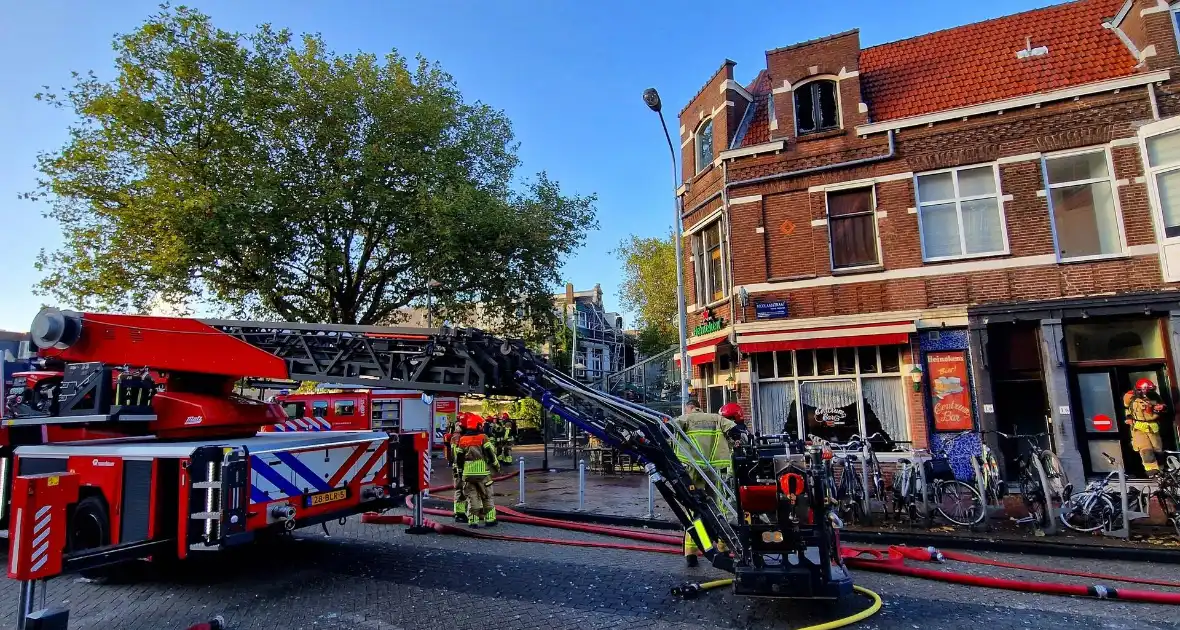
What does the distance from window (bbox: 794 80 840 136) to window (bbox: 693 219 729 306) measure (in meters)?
2.78

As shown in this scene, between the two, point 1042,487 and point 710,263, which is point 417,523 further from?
point 710,263

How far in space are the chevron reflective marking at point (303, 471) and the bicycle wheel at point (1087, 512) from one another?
9116 millimetres

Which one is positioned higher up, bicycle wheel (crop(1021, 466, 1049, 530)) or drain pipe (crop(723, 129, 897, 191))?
drain pipe (crop(723, 129, 897, 191))

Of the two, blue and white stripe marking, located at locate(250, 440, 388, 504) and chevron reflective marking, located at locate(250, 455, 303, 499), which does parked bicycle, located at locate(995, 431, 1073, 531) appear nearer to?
blue and white stripe marking, located at locate(250, 440, 388, 504)

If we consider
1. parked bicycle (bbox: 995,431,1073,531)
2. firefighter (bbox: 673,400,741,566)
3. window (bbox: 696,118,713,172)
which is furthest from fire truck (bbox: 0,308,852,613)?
window (bbox: 696,118,713,172)

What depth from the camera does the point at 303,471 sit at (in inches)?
255

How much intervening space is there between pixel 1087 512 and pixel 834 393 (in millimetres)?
5168

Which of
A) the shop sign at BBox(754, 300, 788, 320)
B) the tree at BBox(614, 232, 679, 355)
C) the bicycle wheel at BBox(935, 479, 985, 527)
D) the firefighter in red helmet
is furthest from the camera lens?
the tree at BBox(614, 232, 679, 355)

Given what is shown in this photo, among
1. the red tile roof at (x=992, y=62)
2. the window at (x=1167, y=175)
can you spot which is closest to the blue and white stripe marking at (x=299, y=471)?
the red tile roof at (x=992, y=62)

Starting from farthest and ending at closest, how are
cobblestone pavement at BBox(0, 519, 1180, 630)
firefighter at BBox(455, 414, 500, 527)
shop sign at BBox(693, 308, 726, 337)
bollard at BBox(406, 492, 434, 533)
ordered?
1. shop sign at BBox(693, 308, 726, 337)
2. firefighter at BBox(455, 414, 500, 527)
3. bollard at BBox(406, 492, 434, 533)
4. cobblestone pavement at BBox(0, 519, 1180, 630)

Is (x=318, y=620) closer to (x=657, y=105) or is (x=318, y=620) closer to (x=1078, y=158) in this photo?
(x=657, y=105)

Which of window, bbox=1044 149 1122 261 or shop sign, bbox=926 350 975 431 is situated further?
shop sign, bbox=926 350 975 431

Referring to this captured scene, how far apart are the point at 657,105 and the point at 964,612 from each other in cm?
1092

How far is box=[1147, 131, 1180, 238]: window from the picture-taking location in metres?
11.0
